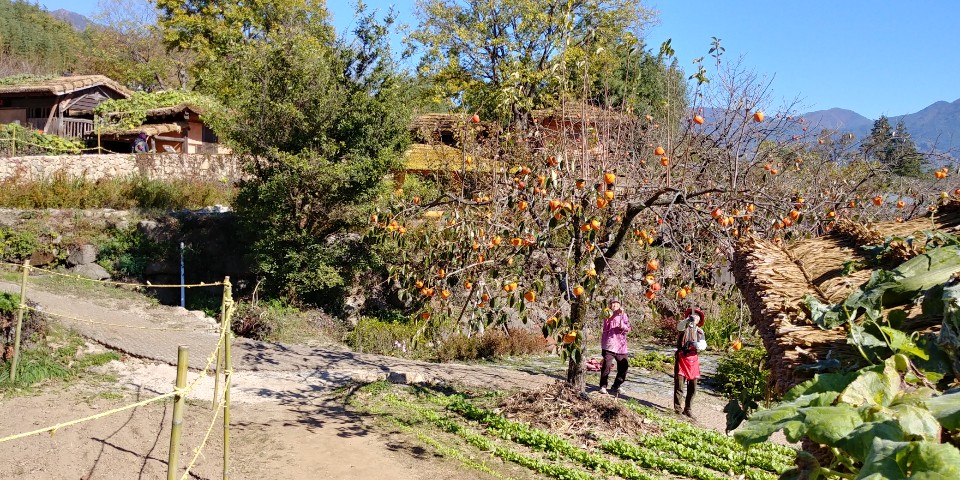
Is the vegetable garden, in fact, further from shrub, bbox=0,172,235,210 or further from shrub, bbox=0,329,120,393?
shrub, bbox=0,172,235,210

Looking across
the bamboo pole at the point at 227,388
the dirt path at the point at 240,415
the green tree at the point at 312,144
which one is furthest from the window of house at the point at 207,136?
the bamboo pole at the point at 227,388

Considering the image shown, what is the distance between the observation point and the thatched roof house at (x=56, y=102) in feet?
82.6

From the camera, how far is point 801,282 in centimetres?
350

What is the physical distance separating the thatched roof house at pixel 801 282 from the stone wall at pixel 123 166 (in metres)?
14.9

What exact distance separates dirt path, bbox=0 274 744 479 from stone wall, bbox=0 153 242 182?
664 centimetres

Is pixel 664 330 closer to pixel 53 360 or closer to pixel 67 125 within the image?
pixel 53 360

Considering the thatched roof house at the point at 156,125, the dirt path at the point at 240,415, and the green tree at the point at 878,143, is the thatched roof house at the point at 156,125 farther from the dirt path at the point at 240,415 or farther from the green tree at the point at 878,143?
the green tree at the point at 878,143

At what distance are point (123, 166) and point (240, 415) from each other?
44.4 ft

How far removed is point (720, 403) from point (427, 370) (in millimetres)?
4158

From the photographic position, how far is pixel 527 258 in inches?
269

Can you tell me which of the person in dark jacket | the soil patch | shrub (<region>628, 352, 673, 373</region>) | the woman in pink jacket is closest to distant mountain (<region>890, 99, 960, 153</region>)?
the person in dark jacket

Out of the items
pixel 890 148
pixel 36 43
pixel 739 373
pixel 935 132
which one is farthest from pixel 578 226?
pixel 36 43

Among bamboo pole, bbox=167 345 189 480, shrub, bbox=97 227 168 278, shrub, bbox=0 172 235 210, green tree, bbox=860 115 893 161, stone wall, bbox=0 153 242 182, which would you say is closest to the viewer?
bamboo pole, bbox=167 345 189 480

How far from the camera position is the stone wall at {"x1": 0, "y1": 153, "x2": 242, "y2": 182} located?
55.4 ft
